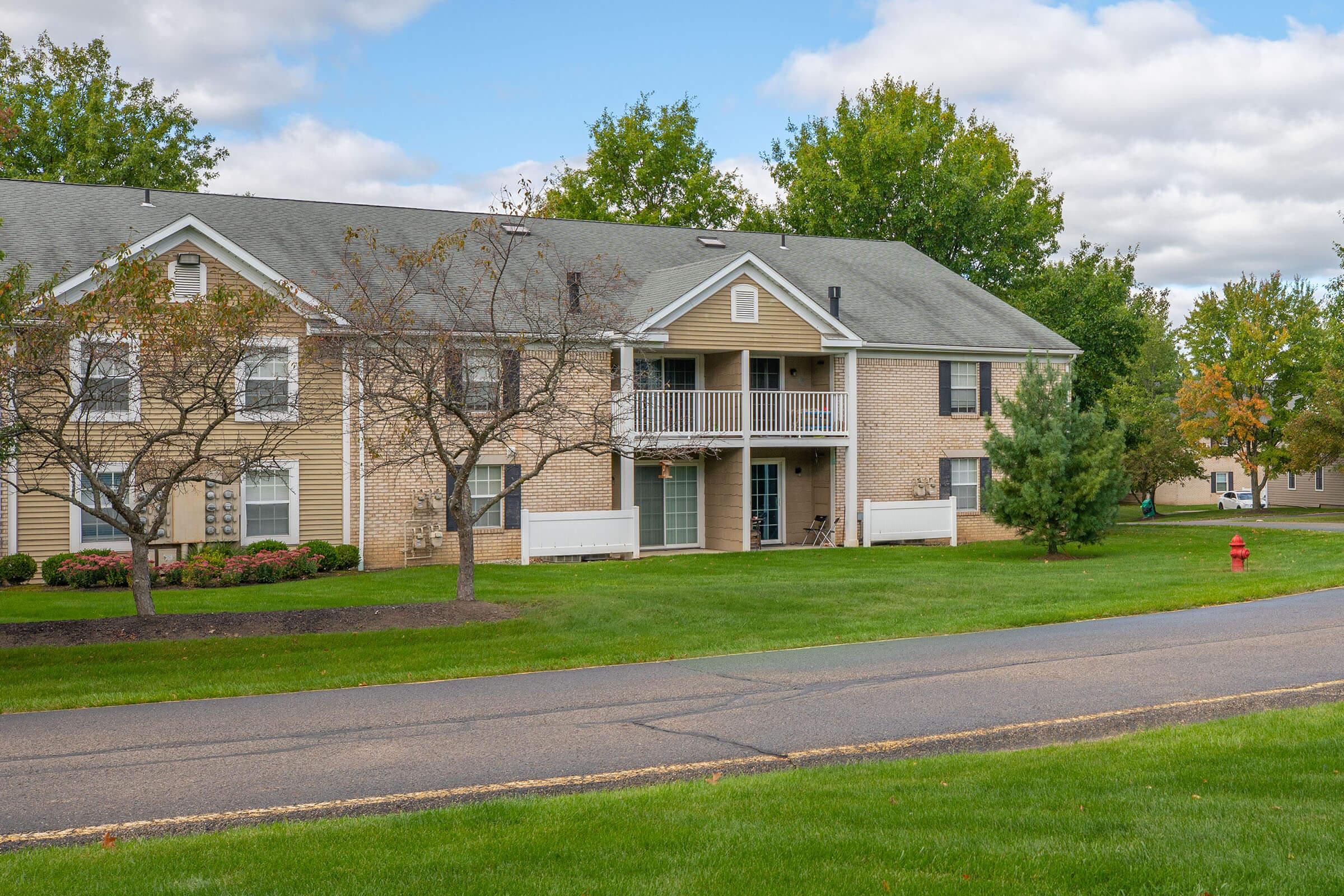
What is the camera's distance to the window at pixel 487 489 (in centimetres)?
2578

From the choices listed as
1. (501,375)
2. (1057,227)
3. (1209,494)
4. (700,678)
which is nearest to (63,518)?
(501,375)

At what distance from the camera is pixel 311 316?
76.0 feet

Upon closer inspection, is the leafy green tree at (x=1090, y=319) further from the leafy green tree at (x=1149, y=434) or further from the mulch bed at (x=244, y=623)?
the mulch bed at (x=244, y=623)

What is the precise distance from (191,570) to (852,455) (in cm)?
1554

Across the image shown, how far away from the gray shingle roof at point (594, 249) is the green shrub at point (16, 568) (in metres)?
5.62

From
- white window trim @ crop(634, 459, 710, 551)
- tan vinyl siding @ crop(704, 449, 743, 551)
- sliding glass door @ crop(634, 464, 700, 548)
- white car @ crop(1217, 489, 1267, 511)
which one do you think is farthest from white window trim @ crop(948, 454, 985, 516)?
white car @ crop(1217, 489, 1267, 511)

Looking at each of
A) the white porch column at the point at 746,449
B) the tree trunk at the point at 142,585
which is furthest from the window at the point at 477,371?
the white porch column at the point at 746,449

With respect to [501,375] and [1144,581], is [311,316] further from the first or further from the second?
[1144,581]

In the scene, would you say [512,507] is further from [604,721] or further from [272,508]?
[604,721]

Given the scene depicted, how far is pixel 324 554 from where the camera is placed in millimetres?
23250

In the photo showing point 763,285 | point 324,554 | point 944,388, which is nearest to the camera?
point 324,554

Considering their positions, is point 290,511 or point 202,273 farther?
point 290,511

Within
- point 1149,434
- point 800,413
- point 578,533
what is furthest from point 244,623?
point 1149,434

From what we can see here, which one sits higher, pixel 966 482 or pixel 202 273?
pixel 202 273
